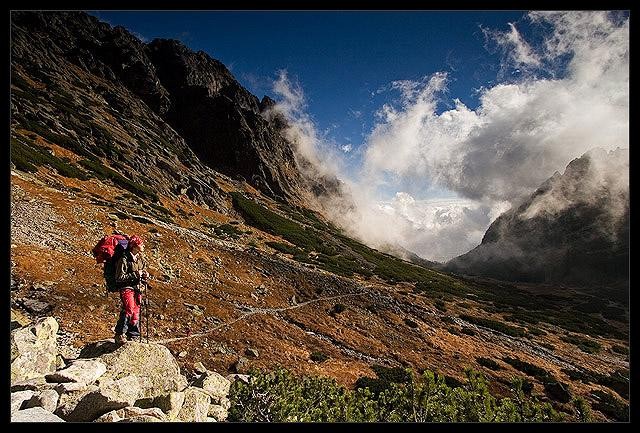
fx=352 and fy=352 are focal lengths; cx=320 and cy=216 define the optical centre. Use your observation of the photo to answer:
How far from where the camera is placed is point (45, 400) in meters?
7.02

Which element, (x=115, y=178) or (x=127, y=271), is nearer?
(x=127, y=271)

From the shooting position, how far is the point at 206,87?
6152 inches

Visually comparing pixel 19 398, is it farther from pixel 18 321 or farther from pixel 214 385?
pixel 18 321

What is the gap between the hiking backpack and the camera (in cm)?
931

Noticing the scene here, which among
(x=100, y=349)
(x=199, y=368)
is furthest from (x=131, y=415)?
(x=199, y=368)

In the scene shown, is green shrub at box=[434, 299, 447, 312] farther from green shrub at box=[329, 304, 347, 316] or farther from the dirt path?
green shrub at box=[329, 304, 347, 316]

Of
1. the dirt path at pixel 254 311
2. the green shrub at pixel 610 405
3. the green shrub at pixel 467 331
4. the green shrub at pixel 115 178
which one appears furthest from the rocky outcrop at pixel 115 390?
the green shrub at pixel 115 178

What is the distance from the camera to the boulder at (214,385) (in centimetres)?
1023

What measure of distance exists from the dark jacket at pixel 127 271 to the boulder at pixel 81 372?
2043 millimetres

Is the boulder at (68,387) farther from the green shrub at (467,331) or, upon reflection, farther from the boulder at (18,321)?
the green shrub at (467,331)

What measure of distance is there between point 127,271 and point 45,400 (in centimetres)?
333

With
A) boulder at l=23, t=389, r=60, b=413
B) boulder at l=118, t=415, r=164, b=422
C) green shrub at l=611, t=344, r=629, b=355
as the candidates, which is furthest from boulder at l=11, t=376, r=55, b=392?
green shrub at l=611, t=344, r=629, b=355
